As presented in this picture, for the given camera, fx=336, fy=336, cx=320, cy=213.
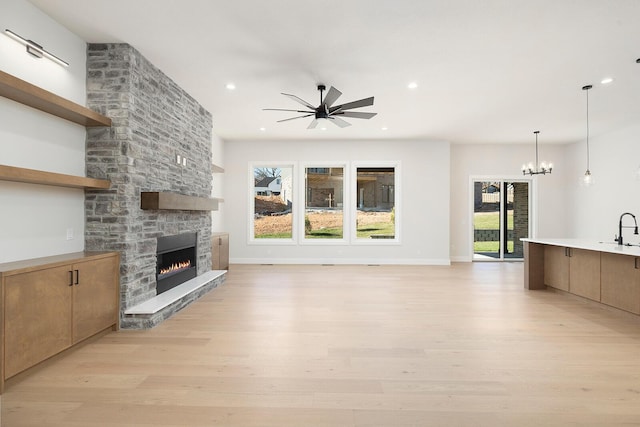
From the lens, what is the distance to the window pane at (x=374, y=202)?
8375 millimetres

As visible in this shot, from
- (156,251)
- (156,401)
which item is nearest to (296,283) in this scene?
(156,251)

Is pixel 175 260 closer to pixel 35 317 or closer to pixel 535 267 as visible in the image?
pixel 35 317

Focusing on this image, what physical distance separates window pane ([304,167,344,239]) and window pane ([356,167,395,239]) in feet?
1.64

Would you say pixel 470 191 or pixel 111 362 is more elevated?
pixel 470 191

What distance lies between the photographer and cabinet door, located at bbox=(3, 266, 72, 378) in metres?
2.37

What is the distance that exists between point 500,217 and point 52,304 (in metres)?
9.13

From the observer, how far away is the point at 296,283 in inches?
235

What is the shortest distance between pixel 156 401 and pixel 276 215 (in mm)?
6309

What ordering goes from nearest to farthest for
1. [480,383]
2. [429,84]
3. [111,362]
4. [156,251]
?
[480,383]
[111,362]
[156,251]
[429,84]

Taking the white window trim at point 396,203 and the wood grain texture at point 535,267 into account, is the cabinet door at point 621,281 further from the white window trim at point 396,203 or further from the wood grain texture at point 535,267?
the white window trim at point 396,203

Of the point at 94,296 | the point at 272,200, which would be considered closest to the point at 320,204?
the point at 272,200

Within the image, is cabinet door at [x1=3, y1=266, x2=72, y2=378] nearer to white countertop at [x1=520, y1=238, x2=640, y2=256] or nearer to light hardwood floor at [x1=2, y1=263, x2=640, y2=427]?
light hardwood floor at [x1=2, y1=263, x2=640, y2=427]

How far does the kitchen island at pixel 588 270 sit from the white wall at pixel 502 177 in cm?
289

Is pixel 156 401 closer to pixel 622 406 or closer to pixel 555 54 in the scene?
pixel 622 406
